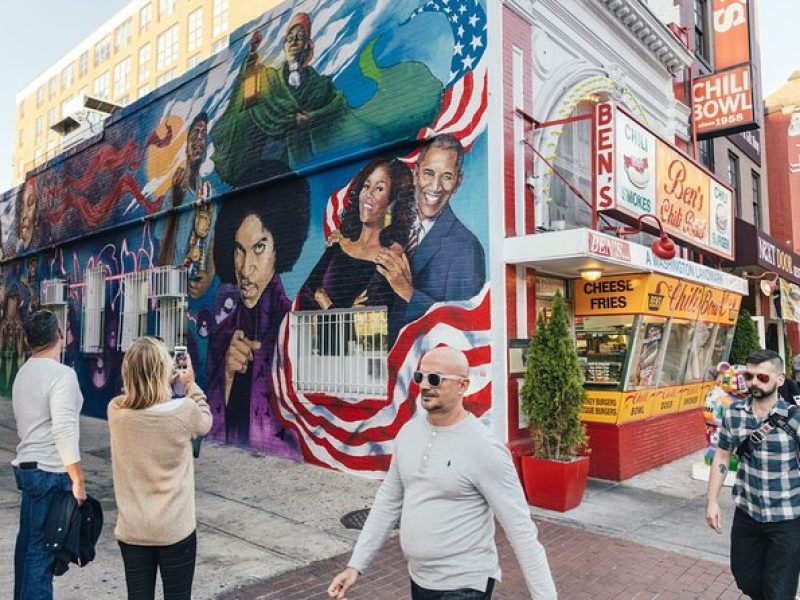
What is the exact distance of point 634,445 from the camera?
28.1 feet

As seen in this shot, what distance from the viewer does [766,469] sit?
148 inches

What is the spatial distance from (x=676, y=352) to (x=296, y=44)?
7837 millimetres

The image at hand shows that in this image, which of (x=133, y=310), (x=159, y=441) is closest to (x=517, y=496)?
(x=159, y=441)

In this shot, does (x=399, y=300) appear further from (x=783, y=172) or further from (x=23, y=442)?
(x=783, y=172)

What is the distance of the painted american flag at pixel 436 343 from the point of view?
7.62 meters

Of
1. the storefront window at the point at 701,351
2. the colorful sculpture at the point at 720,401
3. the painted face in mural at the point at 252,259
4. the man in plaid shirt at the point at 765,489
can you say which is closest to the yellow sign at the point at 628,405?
the storefront window at the point at 701,351

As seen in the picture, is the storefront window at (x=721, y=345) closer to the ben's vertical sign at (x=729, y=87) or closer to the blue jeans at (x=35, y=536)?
the ben's vertical sign at (x=729, y=87)

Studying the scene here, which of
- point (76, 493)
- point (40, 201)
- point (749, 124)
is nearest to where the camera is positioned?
point (76, 493)

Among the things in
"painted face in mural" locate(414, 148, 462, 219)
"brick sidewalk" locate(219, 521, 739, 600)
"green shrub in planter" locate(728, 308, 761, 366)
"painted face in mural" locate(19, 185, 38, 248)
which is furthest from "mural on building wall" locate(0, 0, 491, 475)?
"green shrub in planter" locate(728, 308, 761, 366)

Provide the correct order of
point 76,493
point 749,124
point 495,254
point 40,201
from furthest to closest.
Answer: point 40,201, point 749,124, point 495,254, point 76,493

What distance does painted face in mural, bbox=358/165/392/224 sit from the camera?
864 cm

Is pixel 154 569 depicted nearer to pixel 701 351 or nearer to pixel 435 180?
pixel 435 180

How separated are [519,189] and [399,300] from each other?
7.03ft

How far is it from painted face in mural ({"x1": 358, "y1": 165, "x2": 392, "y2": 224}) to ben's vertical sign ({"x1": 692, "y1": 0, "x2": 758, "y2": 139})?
27.4ft
